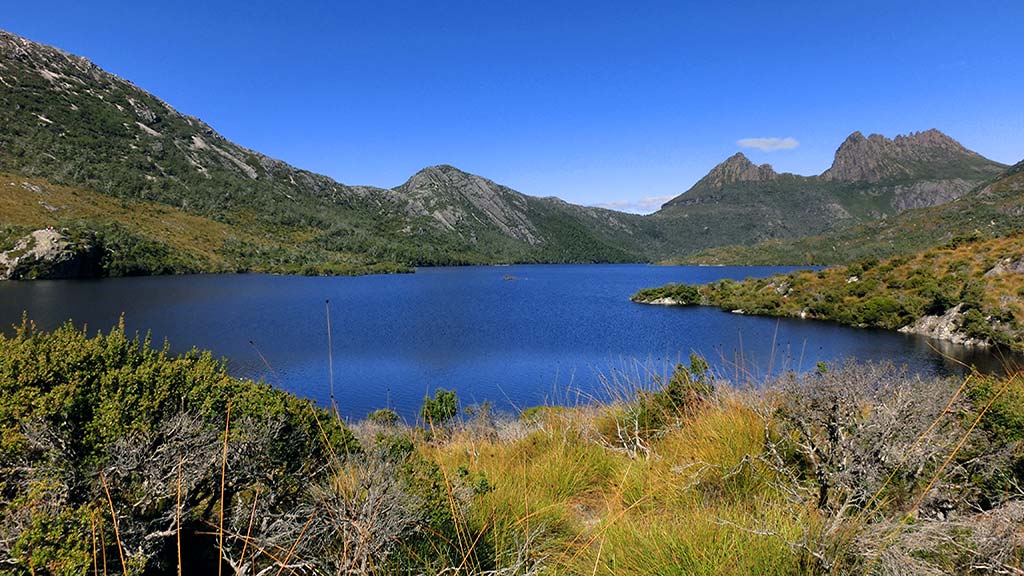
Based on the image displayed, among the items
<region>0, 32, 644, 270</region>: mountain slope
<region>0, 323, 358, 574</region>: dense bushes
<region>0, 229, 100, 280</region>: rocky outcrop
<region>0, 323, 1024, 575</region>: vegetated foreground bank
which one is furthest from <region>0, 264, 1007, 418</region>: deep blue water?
<region>0, 32, 644, 270</region>: mountain slope

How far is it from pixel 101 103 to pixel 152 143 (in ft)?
101

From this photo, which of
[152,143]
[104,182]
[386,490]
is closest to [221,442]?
[386,490]

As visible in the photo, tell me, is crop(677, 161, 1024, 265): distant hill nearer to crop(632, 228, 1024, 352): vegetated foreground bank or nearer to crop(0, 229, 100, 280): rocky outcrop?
crop(632, 228, 1024, 352): vegetated foreground bank

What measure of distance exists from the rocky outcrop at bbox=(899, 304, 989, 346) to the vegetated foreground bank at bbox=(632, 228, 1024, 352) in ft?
0.19

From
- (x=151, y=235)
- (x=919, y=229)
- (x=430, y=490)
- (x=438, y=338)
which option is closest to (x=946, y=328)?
(x=438, y=338)

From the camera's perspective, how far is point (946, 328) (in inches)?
1538

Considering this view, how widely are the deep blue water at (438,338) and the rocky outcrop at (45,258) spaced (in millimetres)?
9755

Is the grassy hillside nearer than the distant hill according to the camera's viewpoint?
Yes

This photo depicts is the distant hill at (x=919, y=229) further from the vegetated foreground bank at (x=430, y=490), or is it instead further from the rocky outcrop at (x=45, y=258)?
the rocky outcrop at (x=45, y=258)

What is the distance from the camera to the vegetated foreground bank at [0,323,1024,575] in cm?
235

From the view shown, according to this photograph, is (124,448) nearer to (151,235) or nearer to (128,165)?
(151,235)

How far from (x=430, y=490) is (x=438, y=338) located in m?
38.1

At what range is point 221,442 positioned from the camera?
3.04 metres

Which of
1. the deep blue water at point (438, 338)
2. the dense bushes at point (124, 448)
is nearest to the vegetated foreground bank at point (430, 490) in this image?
the dense bushes at point (124, 448)
